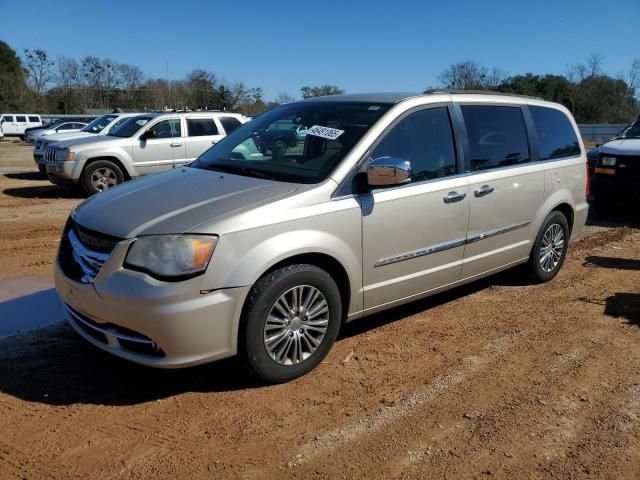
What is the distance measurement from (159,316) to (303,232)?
3.29 ft

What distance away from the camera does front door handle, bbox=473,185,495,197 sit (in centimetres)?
462

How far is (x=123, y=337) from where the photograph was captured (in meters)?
3.26

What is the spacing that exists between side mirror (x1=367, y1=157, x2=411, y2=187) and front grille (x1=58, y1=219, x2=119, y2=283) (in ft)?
5.51

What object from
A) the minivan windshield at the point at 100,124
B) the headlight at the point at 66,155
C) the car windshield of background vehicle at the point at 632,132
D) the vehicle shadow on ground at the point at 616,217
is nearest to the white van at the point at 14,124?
the minivan windshield at the point at 100,124

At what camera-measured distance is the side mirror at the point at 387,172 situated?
3682 millimetres

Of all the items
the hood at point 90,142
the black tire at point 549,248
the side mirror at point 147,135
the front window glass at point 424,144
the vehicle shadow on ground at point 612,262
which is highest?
the side mirror at point 147,135

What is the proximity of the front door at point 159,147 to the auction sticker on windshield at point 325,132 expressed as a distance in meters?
8.06

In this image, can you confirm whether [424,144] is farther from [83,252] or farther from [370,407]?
[83,252]

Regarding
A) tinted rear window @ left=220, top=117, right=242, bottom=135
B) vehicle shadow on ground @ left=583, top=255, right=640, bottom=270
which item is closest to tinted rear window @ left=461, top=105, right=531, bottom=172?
vehicle shadow on ground @ left=583, top=255, right=640, bottom=270

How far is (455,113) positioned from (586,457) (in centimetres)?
276

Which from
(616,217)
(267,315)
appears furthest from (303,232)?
(616,217)

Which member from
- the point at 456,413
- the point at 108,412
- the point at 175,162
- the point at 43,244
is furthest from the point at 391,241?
the point at 175,162

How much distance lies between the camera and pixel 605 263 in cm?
682

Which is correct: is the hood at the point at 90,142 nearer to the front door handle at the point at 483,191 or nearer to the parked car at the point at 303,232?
the parked car at the point at 303,232
